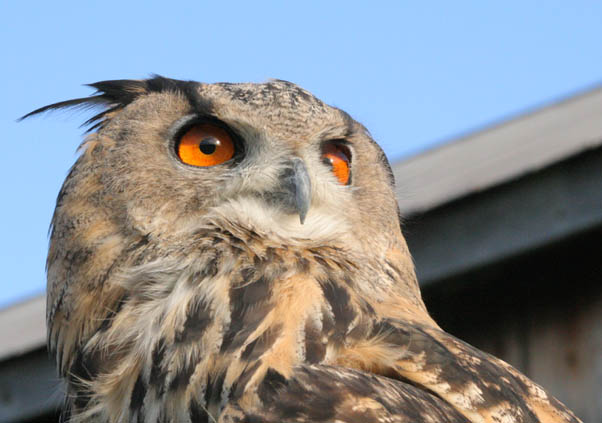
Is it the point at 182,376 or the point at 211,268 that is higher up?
the point at 211,268

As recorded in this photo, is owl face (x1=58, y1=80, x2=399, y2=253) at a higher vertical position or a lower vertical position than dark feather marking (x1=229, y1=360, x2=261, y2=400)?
higher

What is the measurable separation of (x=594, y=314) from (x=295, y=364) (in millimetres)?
1778

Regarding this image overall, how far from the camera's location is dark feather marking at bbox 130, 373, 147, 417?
2.04 m

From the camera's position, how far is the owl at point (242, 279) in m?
1.92

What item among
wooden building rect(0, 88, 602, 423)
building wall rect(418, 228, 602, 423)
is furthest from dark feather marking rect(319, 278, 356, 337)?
building wall rect(418, 228, 602, 423)

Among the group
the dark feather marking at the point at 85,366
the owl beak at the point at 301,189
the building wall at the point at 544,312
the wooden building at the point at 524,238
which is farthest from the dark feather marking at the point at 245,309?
the building wall at the point at 544,312

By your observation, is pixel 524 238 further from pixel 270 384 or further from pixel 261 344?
pixel 270 384

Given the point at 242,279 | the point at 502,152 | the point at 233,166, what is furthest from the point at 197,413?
the point at 502,152

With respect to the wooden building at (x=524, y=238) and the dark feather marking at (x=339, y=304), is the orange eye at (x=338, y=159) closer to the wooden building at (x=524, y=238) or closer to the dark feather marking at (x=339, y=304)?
the dark feather marking at (x=339, y=304)

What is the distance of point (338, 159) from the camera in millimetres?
2701

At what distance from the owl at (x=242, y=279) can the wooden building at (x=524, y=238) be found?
57 cm

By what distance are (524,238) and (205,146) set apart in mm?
1318

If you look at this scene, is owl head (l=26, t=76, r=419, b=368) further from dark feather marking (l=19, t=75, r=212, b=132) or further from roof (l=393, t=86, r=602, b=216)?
roof (l=393, t=86, r=602, b=216)

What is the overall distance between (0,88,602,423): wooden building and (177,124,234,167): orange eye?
917 mm
